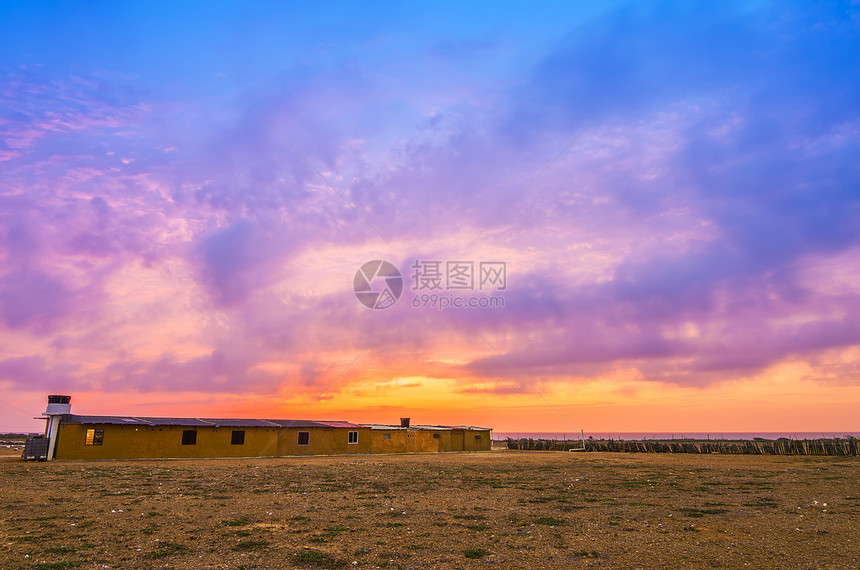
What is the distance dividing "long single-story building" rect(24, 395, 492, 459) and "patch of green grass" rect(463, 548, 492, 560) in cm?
4126

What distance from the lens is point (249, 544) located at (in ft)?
39.6

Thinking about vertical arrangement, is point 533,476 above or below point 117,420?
below

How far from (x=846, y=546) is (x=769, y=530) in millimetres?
1874

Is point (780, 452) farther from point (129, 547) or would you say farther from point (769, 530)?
point (129, 547)

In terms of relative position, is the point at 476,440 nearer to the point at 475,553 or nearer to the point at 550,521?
the point at 550,521

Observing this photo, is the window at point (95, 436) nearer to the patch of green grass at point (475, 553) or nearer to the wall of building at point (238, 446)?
the wall of building at point (238, 446)

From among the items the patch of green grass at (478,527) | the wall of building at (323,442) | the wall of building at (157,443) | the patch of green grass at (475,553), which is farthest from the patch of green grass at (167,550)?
the wall of building at (323,442)

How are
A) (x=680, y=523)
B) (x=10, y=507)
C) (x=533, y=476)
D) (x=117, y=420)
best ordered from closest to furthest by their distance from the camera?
(x=680, y=523)
(x=10, y=507)
(x=533, y=476)
(x=117, y=420)

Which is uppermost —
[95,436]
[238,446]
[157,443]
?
[95,436]

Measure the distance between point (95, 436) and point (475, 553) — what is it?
42757mm

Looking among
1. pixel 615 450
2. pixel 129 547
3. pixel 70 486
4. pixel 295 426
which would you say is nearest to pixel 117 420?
pixel 295 426

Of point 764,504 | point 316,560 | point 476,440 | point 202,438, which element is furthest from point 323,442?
Result: point 316,560

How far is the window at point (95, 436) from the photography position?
140ft

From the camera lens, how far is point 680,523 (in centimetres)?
1452
